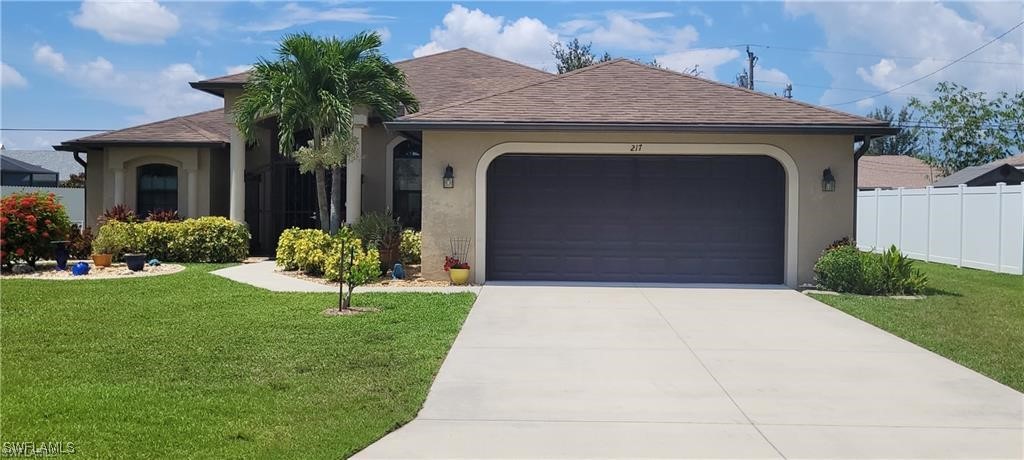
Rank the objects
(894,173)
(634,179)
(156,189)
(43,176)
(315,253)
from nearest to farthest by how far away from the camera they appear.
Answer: (634,179), (315,253), (156,189), (894,173), (43,176)

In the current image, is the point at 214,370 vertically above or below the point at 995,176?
below

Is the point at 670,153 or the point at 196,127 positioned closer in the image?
the point at 670,153

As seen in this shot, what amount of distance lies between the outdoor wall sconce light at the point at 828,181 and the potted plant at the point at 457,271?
6.46 metres

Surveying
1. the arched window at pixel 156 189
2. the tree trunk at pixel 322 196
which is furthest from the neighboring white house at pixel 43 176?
the tree trunk at pixel 322 196

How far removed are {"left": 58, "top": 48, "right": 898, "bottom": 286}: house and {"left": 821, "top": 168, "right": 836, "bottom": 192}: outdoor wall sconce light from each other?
0.03 m

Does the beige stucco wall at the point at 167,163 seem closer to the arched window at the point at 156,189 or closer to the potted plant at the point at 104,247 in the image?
the arched window at the point at 156,189

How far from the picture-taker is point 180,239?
58.6ft

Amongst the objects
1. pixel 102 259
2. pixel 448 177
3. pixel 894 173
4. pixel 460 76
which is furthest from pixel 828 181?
pixel 894 173

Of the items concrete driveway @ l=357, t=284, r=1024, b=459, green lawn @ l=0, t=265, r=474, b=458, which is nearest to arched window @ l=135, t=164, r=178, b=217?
green lawn @ l=0, t=265, r=474, b=458

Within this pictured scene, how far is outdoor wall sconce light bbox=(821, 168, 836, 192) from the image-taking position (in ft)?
45.9

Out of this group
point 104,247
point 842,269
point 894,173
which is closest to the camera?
point 842,269

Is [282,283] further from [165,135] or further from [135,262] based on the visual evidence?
[165,135]

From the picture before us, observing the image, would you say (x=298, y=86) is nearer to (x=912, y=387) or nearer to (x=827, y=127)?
(x=827, y=127)

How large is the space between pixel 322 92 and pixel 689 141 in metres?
7.11
